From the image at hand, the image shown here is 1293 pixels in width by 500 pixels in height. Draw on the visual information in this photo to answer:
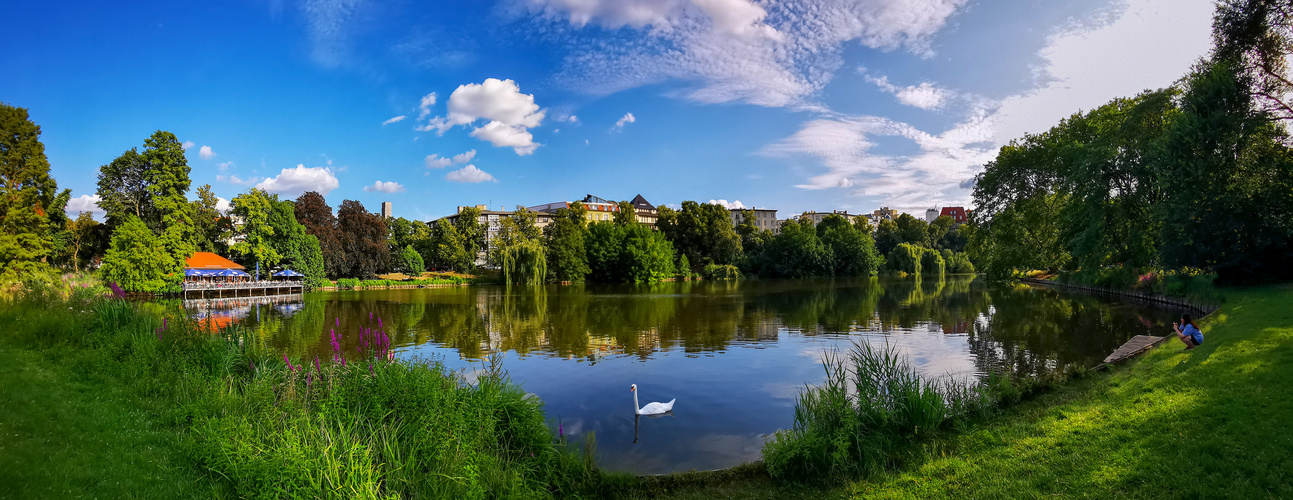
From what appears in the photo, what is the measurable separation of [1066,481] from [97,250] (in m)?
64.5

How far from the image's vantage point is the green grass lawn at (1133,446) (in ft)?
16.7

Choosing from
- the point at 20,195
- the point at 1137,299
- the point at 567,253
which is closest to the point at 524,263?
the point at 567,253

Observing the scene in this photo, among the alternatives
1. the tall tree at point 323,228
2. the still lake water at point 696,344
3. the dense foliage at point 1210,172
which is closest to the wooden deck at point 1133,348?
the still lake water at point 696,344

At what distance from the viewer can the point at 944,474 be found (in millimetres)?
5957

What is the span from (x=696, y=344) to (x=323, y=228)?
52608mm

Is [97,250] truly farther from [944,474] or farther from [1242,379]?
[1242,379]

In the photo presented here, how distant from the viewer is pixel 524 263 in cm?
5912

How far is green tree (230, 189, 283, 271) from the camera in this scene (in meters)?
47.9

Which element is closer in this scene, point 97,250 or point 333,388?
point 333,388

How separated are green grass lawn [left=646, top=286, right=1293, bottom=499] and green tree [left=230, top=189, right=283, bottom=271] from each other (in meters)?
53.9

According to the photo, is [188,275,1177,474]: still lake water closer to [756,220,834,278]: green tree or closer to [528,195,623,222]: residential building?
[756,220,834,278]: green tree

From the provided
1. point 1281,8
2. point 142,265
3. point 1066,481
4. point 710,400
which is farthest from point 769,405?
point 142,265

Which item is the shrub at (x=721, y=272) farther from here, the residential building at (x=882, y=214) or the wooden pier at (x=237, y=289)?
the residential building at (x=882, y=214)

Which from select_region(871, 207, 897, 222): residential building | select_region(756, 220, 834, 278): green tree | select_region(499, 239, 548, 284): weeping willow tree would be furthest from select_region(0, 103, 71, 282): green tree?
select_region(871, 207, 897, 222): residential building
